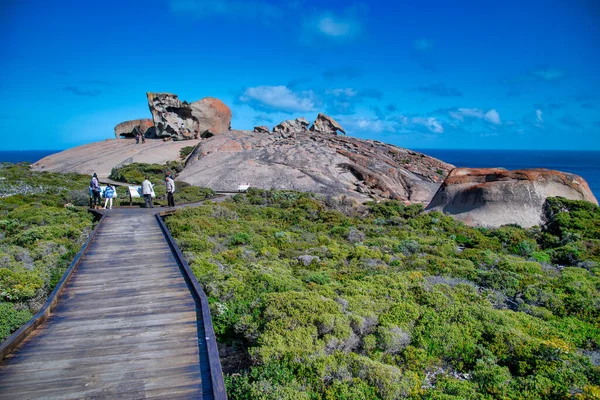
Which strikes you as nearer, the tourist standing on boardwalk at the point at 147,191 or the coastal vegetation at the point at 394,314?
the coastal vegetation at the point at 394,314

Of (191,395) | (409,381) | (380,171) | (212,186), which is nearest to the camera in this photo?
(191,395)

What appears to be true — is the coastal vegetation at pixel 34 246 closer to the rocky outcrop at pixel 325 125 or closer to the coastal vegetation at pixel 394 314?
the coastal vegetation at pixel 394 314

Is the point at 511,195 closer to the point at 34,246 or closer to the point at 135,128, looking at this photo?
the point at 34,246

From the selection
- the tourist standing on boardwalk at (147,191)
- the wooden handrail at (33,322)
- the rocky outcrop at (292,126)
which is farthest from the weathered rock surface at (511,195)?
the rocky outcrop at (292,126)

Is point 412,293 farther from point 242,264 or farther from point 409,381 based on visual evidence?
point 242,264

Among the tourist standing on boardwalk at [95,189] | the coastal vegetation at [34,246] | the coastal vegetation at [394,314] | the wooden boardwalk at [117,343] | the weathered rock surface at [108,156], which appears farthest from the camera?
the weathered rock surface at [108,156]

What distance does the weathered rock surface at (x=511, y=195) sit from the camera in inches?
814

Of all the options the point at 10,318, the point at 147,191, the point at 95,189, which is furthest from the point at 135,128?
the point at 10,318

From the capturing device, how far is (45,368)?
5.21 metres

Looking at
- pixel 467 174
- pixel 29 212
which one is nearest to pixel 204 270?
pixel 29 212

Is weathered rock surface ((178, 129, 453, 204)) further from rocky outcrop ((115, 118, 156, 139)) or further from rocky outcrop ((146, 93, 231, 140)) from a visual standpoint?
rocky outcrop ((115, 118, 156, 139))

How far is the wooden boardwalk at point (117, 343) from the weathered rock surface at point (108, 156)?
110 ft

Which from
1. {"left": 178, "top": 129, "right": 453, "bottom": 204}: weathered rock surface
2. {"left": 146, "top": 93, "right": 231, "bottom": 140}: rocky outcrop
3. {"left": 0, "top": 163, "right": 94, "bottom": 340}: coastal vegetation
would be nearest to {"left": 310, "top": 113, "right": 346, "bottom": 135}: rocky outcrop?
{"left": 178, "top": 129, "right": 453, "bottom": 204}: weathered rock surface

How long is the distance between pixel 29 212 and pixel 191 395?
15.2 m
